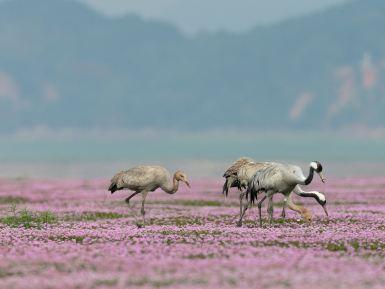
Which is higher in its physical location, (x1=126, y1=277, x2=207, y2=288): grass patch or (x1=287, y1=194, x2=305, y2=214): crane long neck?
(x1=287, y1=194, x2=305, y2=214): crane long neck

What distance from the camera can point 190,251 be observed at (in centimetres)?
1978

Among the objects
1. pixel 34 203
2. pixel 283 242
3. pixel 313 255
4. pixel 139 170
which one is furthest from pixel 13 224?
pixel 34 203

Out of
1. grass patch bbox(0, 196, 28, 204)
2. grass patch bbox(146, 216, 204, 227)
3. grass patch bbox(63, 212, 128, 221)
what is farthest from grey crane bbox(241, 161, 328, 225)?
grass patch bbox(0, 196, 28, 204)

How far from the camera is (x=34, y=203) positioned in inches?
1672

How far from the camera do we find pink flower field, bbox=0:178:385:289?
16.3 m

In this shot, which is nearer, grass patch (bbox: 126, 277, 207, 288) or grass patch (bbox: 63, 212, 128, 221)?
grass patch (bbox: 126, 277, 207, 288)

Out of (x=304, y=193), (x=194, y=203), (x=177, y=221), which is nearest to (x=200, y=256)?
(x=304, y=193)

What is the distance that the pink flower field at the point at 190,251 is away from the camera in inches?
640

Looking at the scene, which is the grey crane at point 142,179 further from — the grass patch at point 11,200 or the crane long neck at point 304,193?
the grass patch at point 11,200

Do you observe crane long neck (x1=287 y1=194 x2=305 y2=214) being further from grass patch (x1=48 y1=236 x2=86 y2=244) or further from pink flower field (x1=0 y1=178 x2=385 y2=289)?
grass patch (x1=48 y1=236 x2=86 y2=244)

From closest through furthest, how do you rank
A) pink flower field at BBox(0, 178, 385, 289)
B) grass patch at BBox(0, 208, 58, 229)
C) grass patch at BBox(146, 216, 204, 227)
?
pink flower field at BBox(0, 178, 385, 289) → grass patch at BBox(0, 208, 58, 229) → grass patch at BBox(146, 216, 204, 227)

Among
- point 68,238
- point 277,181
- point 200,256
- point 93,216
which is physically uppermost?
point 277,181

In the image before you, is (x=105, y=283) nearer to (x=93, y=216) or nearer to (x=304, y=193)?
(x=304, y=193)

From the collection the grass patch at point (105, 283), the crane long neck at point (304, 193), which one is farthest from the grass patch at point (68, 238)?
the crane long neck at point (304, 193)
